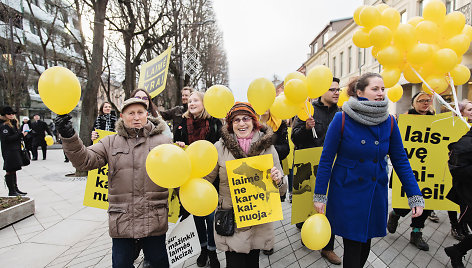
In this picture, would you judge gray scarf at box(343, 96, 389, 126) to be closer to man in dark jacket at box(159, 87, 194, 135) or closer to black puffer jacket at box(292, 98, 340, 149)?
black puffer jacket at box(292, 98, 340, 149)

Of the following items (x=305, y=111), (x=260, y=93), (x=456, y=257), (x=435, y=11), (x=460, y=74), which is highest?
(x=435, y=11)

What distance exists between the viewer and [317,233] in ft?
6.87

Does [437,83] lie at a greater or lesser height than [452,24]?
lesser

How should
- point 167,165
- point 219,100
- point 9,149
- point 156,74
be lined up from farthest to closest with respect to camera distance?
point 9,149 < point 156,74 < point 219,100 < point 167,165

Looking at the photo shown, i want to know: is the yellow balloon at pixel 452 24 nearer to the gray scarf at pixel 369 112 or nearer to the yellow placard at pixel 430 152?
the yellow placard at pixel 430 152

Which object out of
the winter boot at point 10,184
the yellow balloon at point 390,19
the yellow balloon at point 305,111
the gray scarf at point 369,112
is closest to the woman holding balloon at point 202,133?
the yellow balloon at point 305,111

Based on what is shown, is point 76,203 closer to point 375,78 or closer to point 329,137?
point 329,137

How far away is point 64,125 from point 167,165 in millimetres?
819

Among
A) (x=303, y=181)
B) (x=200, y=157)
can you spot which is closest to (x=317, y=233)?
(x=303, y=181)

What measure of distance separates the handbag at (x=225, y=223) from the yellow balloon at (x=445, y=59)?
9.16 feet

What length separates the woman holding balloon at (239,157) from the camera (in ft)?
6.91

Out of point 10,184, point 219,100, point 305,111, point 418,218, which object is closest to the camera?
point 219,100

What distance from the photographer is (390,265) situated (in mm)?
3039

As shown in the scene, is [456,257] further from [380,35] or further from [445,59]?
[380,35]
